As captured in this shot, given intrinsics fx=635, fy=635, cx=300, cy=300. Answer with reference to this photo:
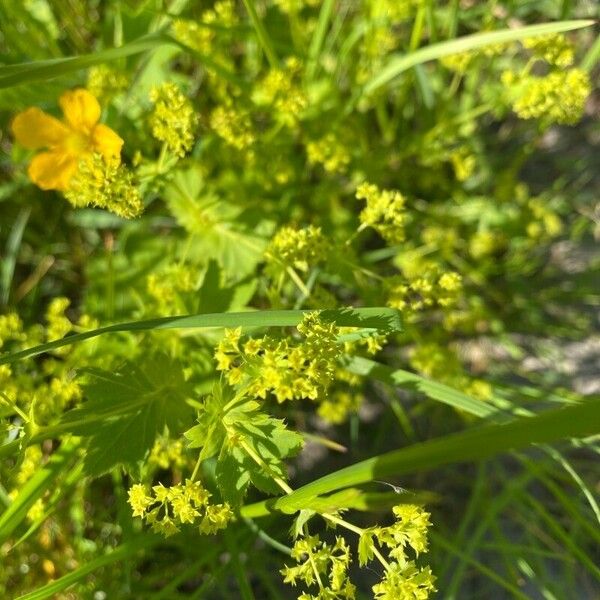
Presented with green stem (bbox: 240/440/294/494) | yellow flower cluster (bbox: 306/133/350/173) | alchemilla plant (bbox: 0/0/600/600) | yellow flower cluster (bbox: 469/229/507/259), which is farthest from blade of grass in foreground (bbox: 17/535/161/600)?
yellow flower cluster (bbox: 469/229/507/259)

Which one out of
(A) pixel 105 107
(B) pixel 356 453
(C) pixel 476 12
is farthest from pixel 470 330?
(A) pixel 105 107

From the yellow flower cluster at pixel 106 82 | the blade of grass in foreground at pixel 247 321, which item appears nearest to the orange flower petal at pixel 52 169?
the yellow flower cluster at pixel 106 82

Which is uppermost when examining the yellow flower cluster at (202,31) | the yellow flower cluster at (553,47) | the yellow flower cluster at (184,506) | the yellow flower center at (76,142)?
the yellow flower cluster at (202,31)

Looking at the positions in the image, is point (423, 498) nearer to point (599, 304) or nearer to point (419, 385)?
point (419, 385)

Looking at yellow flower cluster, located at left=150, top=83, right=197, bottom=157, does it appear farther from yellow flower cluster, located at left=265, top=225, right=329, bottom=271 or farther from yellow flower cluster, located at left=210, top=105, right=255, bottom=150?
yellow flower cluster, located at left=265, top=225, right=329, bottom=271

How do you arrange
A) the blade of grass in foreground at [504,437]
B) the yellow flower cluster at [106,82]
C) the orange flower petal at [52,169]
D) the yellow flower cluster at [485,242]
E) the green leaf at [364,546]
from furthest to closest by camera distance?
the yellow flower cluster at [485,242] < the yellow flower cluster at [106,82] < the orange flower petal at [52,169] < the green leaf at [364,546] < the blade of grass in foreground at [504,437]

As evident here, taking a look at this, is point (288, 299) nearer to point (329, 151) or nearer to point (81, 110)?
point (329, 151)

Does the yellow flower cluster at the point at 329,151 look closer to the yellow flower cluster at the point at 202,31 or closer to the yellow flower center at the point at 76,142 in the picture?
the yellow flower cluster at the point at 202,31
